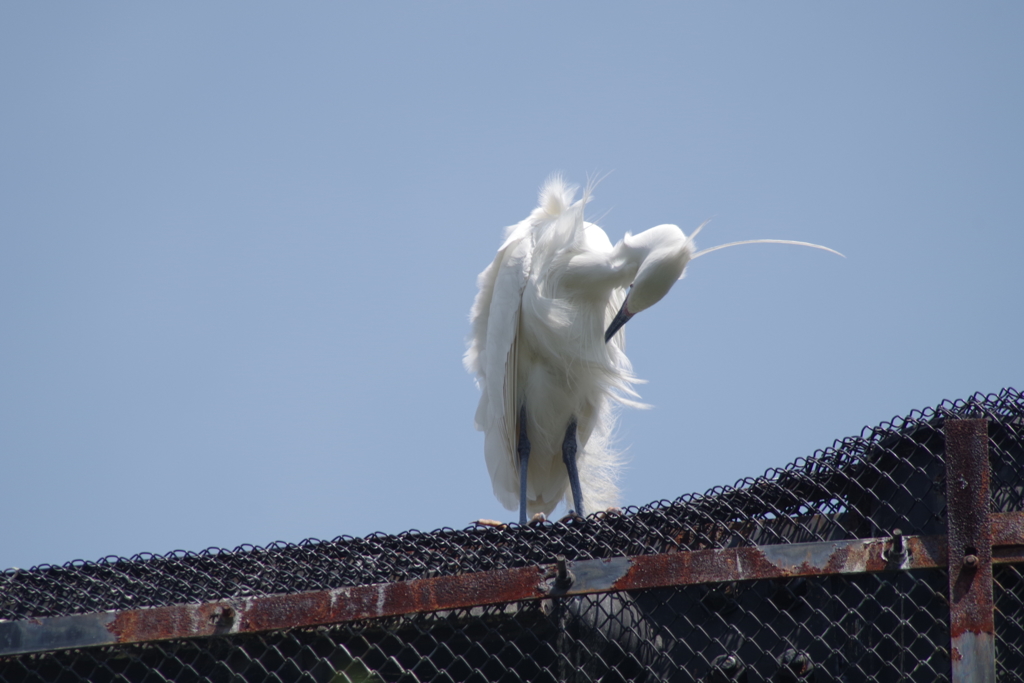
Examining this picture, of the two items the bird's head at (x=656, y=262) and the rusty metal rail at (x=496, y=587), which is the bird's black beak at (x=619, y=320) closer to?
the bird's head at (x=656, y=262)

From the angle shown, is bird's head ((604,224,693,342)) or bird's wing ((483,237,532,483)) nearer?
bird's head ((604,224,693,342))

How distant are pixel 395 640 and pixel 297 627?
13.0 inches

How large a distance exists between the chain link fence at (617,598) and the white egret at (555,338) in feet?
7.97

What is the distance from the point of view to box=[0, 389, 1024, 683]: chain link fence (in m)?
1.96

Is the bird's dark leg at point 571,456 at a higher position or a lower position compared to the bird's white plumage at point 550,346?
lower

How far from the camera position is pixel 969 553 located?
183 centimetres

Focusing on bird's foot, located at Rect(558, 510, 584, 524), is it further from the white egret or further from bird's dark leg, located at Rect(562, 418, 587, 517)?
bird's dark leg, located at Rect(562, 418, 587, 517)

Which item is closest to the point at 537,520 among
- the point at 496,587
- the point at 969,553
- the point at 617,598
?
the point at 617,598

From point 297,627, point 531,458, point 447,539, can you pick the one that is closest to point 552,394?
point 531,458

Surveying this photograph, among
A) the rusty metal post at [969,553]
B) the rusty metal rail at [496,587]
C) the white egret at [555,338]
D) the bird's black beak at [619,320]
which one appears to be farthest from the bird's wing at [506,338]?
the rusty metal post at [969,553]

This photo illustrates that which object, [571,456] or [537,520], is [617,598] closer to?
[537,520]

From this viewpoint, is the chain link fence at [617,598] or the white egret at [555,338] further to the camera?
the white egret at [555,338]

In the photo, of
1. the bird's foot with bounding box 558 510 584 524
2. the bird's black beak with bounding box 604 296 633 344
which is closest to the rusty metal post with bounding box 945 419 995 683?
the bird's foot with bounding box 558 510 584 524

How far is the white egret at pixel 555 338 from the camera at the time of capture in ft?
15.6
